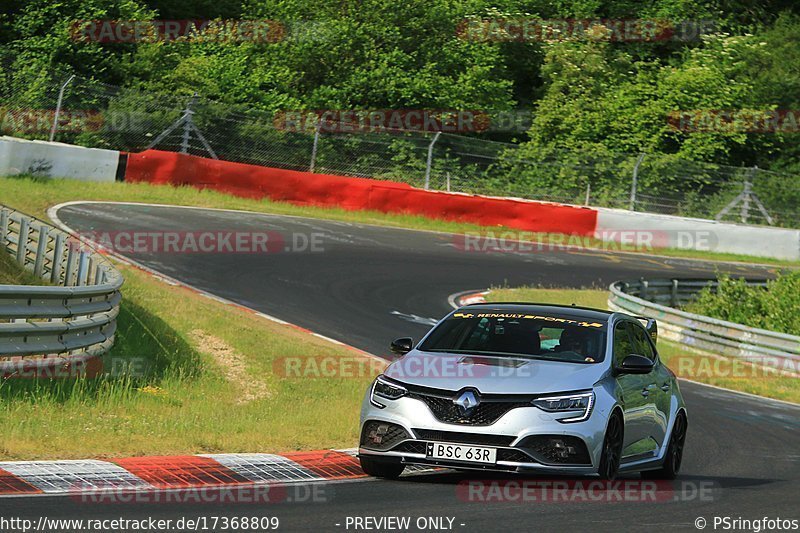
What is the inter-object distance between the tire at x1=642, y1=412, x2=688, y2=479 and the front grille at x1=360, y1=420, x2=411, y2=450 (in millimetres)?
2840

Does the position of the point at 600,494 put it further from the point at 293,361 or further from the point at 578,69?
the point at 578,69

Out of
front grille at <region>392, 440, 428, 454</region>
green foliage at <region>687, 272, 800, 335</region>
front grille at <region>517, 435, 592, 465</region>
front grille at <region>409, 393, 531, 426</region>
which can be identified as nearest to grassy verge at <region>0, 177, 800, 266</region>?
green foliage at <region>687, 272, 800, 335</region>

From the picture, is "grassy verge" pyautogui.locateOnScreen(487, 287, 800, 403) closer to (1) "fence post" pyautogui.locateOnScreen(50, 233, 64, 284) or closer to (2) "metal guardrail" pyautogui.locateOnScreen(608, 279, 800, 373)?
(2) "metal guardrail" pyautogui.locateOnScreen(608, 279, 800, 373)

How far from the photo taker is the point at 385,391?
379 inches

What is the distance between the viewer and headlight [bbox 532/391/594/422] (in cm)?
921

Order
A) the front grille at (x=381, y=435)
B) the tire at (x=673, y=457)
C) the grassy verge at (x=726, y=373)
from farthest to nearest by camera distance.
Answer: the grassy verge at (x=726, y=373), the tire at (x=673, y=457), the front grille at (x=381, y=435)

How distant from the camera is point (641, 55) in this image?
48906 mm

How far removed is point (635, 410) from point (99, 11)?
31.1 metres

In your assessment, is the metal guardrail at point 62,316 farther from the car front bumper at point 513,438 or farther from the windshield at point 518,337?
the car front bumper at point 513,438

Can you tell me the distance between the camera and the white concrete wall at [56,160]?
95.7ft

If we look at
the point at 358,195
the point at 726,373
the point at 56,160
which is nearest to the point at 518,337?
the point at 726,373

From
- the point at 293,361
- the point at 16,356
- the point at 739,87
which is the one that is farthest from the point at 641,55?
the point at 16,356

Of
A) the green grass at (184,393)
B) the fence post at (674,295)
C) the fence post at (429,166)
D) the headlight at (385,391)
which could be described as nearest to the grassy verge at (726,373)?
the green grass at (184,393)

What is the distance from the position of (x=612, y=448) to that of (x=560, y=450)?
0.68 metres
